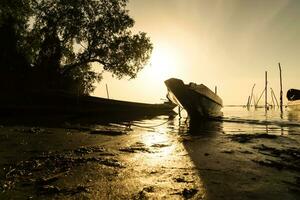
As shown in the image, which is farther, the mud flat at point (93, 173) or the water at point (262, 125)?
the water at point (262, 125)

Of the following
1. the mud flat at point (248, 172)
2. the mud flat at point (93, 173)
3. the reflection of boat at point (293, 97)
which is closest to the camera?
the mud flat at point (93, 173)

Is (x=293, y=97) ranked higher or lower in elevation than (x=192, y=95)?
higher

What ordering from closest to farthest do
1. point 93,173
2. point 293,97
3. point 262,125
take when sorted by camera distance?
1. point 93,173
2. point 262,125
3. point 293,97

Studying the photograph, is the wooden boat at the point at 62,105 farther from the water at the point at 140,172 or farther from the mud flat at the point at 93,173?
the mud flat at the point at 93,173

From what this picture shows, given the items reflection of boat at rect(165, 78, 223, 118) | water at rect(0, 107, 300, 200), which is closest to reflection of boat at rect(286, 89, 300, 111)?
reflection of boat at rect(165, 78, 223, 118)

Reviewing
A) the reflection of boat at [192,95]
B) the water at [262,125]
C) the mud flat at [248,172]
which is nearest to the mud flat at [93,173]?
the mud flat at [248,172]

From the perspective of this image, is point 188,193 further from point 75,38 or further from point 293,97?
point 293,97

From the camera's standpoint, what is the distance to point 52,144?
277 inches

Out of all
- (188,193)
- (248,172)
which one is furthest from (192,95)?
(188,193)

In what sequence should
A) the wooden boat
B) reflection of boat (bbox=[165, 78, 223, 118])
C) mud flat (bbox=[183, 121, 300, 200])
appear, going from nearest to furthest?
mud flat (bbox=[183, 121, 300, 200])
the wooden boat
reflection of boat (bbox=[165, 78, 223, 118])

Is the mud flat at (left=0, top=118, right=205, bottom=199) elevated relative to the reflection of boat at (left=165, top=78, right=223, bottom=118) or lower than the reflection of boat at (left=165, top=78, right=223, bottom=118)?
lower

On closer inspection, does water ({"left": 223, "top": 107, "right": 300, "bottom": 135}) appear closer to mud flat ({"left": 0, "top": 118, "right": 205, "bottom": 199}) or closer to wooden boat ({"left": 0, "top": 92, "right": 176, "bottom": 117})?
mud flat ({"left": 0, "top": 118, "right": 205, "bottom": 199})

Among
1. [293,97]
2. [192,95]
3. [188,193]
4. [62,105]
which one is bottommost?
[188,193]

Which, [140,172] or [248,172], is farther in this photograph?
[248,172]
